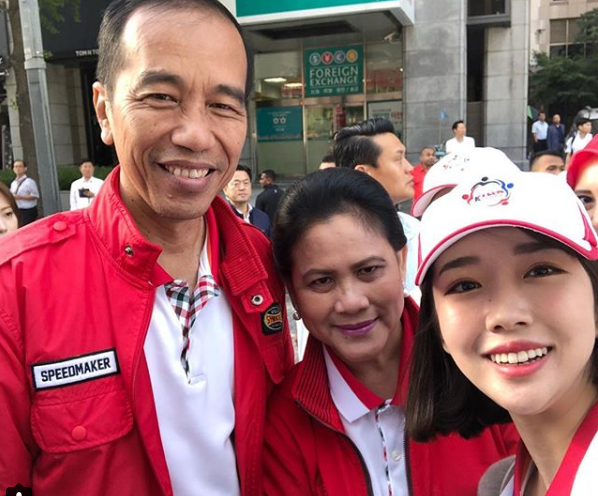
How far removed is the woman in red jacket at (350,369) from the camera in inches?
65.5

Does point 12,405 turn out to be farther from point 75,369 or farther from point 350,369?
point 350,369

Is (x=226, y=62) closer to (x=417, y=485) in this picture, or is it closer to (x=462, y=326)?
(x=462, y=326)

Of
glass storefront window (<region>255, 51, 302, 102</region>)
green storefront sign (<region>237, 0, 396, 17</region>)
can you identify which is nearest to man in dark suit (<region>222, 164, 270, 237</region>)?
green storefront sign (<region>237, 0, 396, 17</region>)

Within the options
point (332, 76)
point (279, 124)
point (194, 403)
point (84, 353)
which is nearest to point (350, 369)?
point (194, 403)

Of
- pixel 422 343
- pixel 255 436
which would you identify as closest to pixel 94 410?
pixel 255 436

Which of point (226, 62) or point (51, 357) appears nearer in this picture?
point (51, 357)

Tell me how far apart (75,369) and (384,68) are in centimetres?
1416

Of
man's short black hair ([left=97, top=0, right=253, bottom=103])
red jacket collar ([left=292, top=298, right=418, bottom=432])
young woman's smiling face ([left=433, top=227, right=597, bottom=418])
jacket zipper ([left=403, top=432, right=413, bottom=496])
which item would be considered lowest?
jacket zipper ([left=403, top=432, right=413, bottom=496])

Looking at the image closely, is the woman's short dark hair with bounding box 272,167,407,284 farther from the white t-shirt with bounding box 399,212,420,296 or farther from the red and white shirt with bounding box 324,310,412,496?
the white t-shirt with bounding box 399,212,420,296

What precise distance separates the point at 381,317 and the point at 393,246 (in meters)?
0.25

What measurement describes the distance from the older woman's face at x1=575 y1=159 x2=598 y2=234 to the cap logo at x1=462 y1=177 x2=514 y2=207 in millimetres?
1562

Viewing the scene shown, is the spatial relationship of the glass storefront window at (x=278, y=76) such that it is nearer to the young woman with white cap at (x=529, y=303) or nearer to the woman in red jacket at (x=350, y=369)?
the woman in red jacket at (x=350, y=369)

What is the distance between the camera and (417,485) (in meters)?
1.63

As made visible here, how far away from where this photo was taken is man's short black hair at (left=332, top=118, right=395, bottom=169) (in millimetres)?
3801
